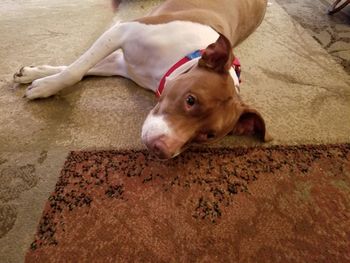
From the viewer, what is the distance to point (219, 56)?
1617 millimetres

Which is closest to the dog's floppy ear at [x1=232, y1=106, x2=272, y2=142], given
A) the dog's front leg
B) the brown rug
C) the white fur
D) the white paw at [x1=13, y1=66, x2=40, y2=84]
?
the brown rug

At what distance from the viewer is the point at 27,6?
3.21m

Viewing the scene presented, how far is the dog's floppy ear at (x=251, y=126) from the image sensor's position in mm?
1786

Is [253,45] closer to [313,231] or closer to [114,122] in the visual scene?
[114,122]

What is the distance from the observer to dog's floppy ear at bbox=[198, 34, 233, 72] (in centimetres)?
160

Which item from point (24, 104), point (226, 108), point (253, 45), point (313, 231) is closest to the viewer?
point (313, 231)

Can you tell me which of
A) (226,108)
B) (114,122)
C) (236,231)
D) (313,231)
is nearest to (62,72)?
(114,122)

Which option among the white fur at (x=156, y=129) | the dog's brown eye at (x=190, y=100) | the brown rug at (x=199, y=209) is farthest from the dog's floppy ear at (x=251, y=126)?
the white fur at (x=156, y=129)

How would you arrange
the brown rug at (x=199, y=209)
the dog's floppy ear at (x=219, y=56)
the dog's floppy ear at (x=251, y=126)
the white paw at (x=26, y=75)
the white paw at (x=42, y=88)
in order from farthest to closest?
1. the white paw at (x=26, y=75)
2. the white paw at (x=42, y=88)
3. the dog's floppy ear at (x=251, y=126)
4. the dog's floppy ear at (x=219, y=56)
5. the brown rug at (x=199, y=209)

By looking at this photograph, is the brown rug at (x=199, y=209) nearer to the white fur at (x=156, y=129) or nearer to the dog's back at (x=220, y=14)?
the white fur at (x=156, y=129)

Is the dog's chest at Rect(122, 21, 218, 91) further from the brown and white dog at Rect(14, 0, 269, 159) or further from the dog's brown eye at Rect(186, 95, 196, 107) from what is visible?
the dog's brown eye at Rect(186, 95, 196, 107)

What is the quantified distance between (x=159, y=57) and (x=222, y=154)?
26.5 inches

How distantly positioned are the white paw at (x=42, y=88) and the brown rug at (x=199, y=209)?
0.50 metres

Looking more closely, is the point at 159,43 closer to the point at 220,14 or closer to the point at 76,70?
the point at 76,70
